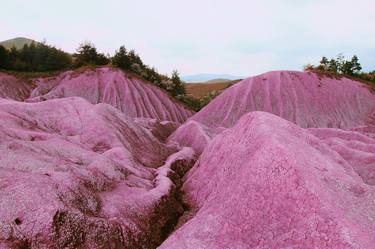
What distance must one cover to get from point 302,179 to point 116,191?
7.22m

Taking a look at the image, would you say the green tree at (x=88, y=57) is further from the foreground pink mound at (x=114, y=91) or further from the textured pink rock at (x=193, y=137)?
the textured pink rock at (x=193, y=137)

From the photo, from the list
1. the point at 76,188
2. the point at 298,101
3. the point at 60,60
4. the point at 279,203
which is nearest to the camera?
the point at 279,203

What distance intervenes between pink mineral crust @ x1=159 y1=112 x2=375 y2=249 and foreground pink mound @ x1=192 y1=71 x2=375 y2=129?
3429 centimetres

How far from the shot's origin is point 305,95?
4872 centimetres

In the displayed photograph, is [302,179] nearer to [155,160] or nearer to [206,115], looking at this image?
[155,160]

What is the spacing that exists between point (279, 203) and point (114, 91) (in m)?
49.5

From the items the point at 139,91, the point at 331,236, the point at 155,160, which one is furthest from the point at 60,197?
the point at 139,91

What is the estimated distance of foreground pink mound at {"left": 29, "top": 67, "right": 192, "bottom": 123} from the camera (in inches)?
2151

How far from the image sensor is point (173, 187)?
1557cm

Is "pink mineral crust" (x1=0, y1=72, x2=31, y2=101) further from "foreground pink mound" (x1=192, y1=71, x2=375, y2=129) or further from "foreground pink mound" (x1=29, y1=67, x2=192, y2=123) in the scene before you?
"foreground pink mound" (x1=192, y1=71, x2=375, y2=129)

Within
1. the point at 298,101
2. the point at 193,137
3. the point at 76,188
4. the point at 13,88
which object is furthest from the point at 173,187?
the point at 13,88

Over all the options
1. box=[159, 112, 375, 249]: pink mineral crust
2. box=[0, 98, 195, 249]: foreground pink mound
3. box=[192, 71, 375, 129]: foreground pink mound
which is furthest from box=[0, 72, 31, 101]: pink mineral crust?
box=[159, 112, 375, 249]: pink mineral crust

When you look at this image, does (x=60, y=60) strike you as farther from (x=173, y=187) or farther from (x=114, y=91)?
(x=173, y=187)

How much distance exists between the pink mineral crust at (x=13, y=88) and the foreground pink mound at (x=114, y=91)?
4.99 feet
